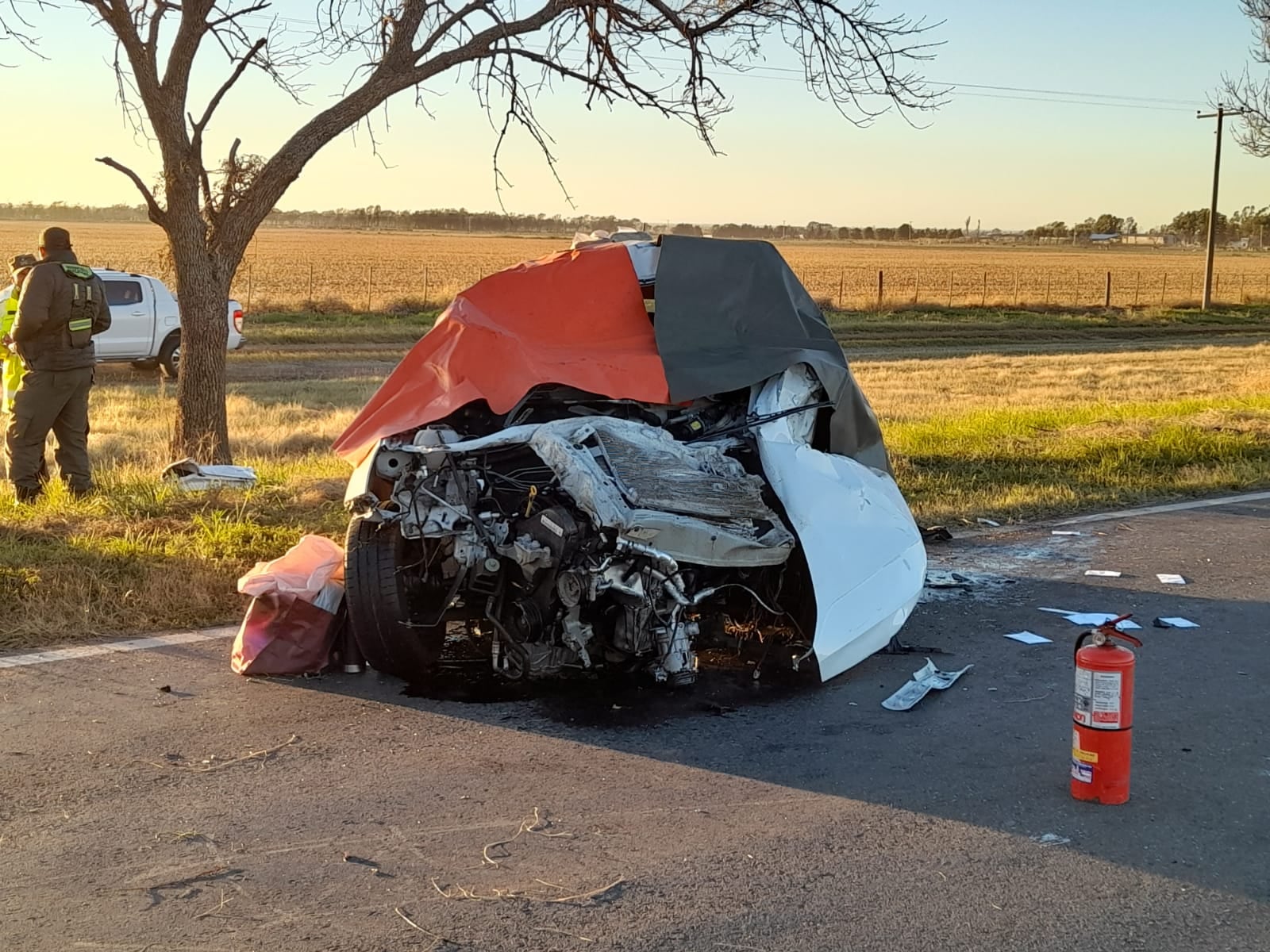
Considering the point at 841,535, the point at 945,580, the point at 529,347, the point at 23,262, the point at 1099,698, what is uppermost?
the point at 23,262

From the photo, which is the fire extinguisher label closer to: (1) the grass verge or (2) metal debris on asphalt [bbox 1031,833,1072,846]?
(2) metal debris on asphalt [bbox 1031,833,1072,846]

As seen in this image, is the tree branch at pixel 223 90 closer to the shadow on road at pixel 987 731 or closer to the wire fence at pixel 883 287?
the shadow on road at pixel 987 731

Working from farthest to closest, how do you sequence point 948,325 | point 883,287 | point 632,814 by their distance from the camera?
point 883,287, point 948,325, point 632,814

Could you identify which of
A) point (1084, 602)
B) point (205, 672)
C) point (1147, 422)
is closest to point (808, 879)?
point (205, 672)

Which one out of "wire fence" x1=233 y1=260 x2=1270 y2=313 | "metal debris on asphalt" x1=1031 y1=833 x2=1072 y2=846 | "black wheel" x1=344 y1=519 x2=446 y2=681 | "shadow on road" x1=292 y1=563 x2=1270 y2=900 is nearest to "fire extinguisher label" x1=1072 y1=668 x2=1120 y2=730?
"shadow on road" x1=292 y1=563 x2=1270 y2=900

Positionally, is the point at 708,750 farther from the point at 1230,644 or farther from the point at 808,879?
the point at 1230,644

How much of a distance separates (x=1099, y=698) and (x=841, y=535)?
1.69 m

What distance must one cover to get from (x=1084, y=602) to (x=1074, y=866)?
323 centimetres

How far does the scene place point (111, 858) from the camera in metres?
3.81

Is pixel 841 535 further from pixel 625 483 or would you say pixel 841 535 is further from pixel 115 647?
pixel 115 647

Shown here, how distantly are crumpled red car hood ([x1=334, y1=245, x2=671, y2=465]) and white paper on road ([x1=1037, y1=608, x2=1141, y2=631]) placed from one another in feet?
8.06

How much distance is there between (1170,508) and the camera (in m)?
9.48

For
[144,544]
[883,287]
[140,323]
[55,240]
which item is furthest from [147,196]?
[883,287]

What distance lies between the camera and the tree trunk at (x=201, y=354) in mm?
9719
